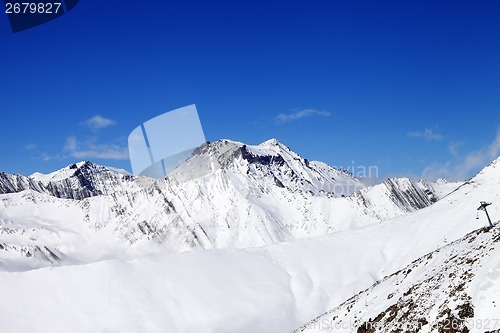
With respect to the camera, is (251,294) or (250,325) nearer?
(250,325)

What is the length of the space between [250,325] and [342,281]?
2744cm

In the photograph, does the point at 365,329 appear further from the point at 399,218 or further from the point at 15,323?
the point at 399,218

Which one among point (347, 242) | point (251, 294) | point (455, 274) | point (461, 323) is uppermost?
point (347, 242)

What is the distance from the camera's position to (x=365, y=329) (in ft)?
108

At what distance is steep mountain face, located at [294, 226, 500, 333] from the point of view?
2475 cm

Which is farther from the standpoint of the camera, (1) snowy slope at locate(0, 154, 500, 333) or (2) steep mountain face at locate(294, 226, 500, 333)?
Answer: (1) snowy slope at locate(0, 154, 500, 333)

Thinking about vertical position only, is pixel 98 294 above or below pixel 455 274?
above

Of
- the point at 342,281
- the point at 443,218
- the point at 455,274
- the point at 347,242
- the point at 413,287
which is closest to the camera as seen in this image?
the point at 455,274

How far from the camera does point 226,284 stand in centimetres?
10212

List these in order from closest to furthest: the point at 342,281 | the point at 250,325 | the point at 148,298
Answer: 1. the point at 250,325
2. the point at 148,298
3. the point at 342,281

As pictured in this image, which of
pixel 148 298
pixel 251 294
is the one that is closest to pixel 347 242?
pixel 251 294

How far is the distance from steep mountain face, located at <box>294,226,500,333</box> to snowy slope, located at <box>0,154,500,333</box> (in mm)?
52026

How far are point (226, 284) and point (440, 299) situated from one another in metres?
78.0

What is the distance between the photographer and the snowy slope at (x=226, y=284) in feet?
301
